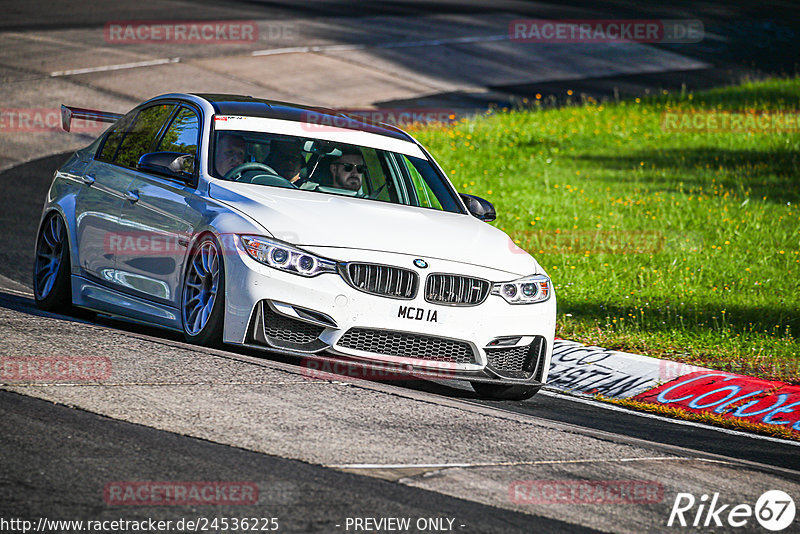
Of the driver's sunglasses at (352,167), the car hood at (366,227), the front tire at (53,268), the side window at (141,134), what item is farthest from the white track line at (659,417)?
the front tire at (53,268)

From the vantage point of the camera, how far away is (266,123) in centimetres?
829

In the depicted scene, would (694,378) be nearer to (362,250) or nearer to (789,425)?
(789,425)

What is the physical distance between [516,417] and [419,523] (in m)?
2.20

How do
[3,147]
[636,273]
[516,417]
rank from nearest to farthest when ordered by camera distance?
1. [516,417]
2. [636,273]
3. [3,147]

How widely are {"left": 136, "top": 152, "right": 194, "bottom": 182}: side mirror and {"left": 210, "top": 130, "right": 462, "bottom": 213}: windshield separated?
6.9 inches

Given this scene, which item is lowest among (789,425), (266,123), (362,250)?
(789,425)

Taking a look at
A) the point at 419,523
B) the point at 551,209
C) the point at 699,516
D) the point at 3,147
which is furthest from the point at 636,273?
the point at 3,147

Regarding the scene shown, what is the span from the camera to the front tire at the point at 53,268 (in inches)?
339

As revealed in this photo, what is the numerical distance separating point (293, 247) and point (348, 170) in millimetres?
1556

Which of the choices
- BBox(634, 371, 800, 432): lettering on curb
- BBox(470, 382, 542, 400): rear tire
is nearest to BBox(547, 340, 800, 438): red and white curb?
BBox(634, 371, 800, 432): lettering on curb

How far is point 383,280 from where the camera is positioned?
6.99 m

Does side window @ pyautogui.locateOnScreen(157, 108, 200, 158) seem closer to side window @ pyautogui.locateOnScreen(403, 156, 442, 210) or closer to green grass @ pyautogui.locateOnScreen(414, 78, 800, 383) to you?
side window @ pyautogui.locateOnScreen(403, 156, 442, 210)

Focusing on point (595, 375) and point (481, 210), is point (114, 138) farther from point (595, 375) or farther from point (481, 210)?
point (595, 375)

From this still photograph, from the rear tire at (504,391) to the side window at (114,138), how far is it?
3.21 metres
